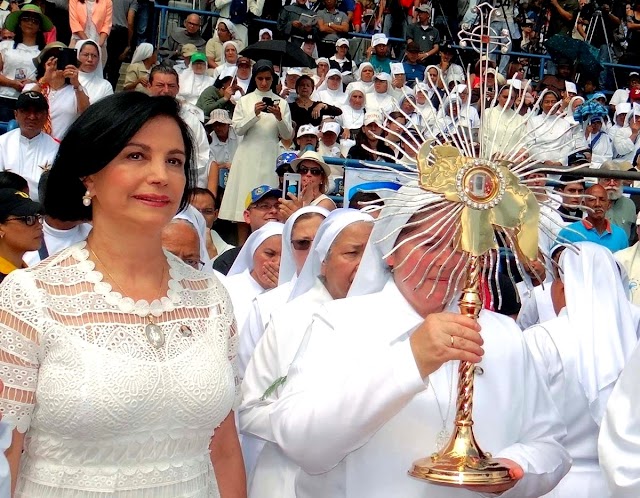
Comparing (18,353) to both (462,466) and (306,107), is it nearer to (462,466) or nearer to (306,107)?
(462,466)

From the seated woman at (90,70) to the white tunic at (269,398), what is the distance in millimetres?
8524

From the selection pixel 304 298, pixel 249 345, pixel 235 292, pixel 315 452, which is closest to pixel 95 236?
pixel 315 452

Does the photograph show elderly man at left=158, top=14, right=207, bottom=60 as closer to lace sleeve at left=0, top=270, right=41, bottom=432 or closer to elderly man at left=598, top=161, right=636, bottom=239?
elderly man at left=598, top=161, right=636, bottom=239

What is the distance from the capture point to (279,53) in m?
14.4

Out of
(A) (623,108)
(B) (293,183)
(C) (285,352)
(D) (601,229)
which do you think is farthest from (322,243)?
(A) (623,108)

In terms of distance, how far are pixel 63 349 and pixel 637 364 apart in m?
1.50

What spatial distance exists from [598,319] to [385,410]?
2066 mm

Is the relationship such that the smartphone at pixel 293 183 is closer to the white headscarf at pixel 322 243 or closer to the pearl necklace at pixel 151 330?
the white headscarf at pixel 322 243

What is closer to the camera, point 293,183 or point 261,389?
point 261,389

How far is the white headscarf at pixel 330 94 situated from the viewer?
14477 mm

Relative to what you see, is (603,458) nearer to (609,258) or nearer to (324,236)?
(324,236)

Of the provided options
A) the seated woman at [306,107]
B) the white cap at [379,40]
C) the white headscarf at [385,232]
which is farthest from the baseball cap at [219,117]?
the white headscarf at [385,232]

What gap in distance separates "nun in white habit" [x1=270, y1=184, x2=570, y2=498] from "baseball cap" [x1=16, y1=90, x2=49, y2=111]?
626cm

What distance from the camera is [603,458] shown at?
2.66 m
